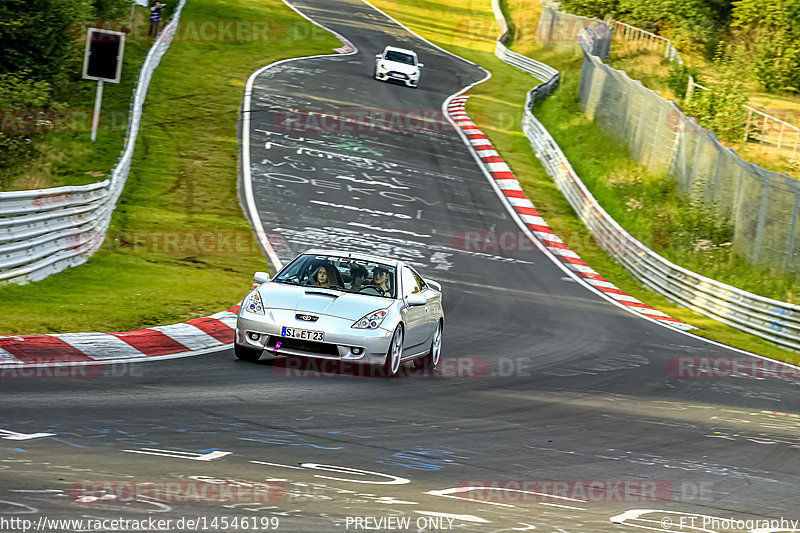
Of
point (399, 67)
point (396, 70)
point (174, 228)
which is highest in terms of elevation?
point (399, 67)

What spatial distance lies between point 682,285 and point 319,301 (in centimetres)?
1367

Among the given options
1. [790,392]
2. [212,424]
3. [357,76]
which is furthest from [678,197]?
[212,424]

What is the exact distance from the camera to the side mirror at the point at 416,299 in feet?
38.3

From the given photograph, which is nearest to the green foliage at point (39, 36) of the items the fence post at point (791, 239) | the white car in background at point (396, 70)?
the white car in background at point (396, 70)

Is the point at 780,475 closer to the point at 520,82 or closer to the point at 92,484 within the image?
the point at 92,484

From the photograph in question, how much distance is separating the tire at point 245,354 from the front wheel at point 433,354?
232cm

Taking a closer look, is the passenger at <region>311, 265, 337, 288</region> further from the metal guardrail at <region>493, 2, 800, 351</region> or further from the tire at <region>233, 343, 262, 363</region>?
the metal guardrail at <region>493, 2, 800, 351</region>

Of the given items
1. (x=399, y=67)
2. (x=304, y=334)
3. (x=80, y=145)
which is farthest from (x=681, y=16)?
(x=304, y=334)

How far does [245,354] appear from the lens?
1131cm

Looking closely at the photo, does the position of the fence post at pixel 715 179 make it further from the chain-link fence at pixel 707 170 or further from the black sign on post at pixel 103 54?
the black sign on post at pixel 103 54

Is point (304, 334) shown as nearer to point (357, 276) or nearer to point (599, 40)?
point (357, 276)

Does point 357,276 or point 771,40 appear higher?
point 771,40

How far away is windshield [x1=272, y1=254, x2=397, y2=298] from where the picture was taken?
39.2ft

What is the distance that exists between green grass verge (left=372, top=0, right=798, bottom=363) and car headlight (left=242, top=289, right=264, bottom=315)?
1101cm
